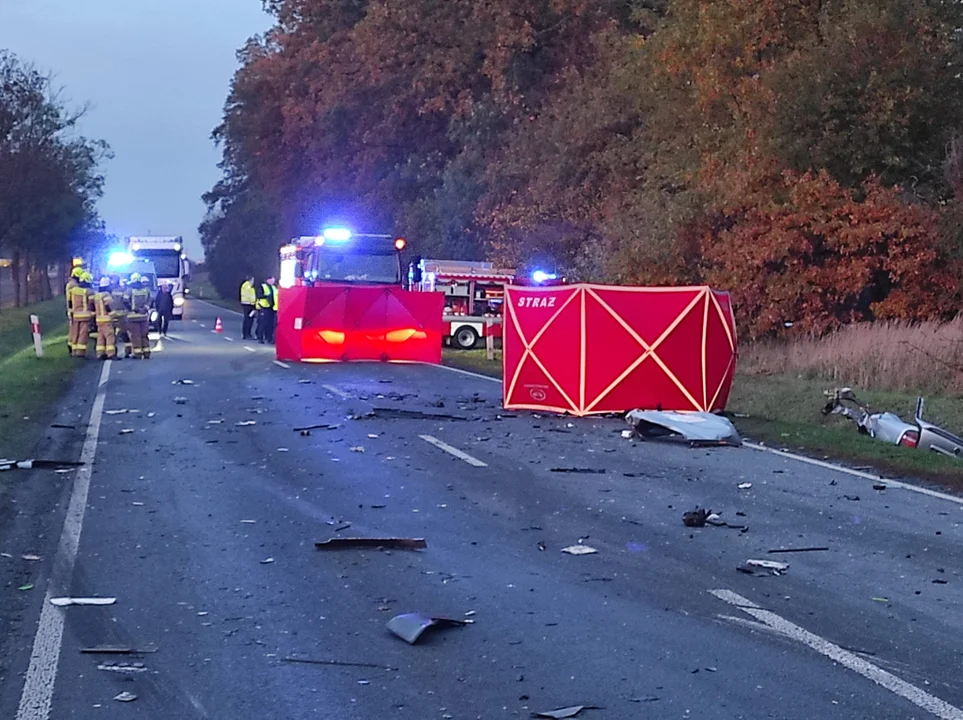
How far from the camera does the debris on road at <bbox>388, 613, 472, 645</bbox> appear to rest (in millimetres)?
6773

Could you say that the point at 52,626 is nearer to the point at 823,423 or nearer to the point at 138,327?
the point at 823,423

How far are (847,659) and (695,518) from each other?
363 cm

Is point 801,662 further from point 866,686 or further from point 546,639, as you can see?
point 546,639

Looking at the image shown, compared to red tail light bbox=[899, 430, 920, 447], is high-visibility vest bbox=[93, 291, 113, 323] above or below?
above

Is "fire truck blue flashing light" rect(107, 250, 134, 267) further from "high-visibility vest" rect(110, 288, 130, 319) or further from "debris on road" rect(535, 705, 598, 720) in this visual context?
"debris on road" rect(535, 705, 598, 720)

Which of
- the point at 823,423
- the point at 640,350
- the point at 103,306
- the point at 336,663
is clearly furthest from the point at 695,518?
the point at 103,306

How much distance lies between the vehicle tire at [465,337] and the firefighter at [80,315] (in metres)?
11.0

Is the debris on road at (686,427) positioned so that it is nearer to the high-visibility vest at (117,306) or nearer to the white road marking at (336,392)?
the white road marking at (336,392)

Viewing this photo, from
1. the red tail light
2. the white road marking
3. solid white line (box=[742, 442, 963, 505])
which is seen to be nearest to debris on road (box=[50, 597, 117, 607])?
solid white line (box=[742, 442, 963, 505])

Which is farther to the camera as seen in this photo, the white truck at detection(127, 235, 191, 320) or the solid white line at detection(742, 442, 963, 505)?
the white truck at detection(127, 235, 191, 320)

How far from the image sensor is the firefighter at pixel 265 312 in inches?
1428

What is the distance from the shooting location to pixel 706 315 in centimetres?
1792

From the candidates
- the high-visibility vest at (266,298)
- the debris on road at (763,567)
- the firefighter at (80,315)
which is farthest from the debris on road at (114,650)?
the high-visibility vest at (266,298)

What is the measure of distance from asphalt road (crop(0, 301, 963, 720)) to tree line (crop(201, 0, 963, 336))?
46.1ft
